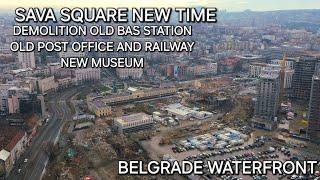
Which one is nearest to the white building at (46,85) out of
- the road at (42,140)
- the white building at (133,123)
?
the road at (42,140)

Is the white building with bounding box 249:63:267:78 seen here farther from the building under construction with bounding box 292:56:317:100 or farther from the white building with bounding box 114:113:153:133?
the white building with bounding box 114:113:153:133

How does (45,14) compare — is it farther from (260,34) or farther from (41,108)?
(260,34)

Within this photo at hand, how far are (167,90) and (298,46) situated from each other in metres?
17.6

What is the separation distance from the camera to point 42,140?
12.5 m

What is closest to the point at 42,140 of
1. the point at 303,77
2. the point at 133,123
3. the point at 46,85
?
the point at 133,123

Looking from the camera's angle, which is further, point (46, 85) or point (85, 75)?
point (85, 75)

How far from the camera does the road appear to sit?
10016mm

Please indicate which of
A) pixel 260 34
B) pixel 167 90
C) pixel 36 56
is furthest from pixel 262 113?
pixel 260 34

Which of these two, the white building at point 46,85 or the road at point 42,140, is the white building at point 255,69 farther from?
the white building at point 46,85

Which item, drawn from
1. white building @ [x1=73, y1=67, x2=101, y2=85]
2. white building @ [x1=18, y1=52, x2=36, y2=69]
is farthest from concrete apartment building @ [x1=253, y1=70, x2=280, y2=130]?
white building @ [x1=18, y1=52, x2=36, y2=69]

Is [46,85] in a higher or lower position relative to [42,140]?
higher

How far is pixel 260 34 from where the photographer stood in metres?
39.7

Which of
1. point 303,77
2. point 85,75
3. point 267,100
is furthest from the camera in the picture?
point 85,75

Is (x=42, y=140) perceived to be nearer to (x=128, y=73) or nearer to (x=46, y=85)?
(x=46, y=85)
